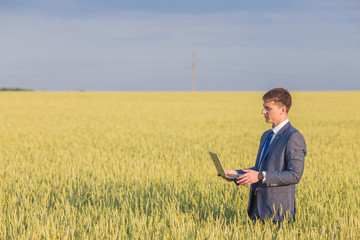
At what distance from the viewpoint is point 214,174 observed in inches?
248

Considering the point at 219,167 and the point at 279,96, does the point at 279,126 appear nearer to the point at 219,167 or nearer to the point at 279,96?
the point at 279,96

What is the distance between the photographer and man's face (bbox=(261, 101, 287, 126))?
306cm

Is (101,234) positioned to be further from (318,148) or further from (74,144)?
(318,148)

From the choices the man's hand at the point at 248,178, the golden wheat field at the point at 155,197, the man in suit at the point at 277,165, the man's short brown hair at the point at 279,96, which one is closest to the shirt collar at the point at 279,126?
the man in suit at the point at 277,165

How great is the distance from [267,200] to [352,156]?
232 inches

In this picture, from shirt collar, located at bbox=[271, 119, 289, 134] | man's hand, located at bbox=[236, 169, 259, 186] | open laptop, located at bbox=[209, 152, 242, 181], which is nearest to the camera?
open laptop, located at bbox=[209, 152, 242, 181]

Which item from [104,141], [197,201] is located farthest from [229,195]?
[104,141]

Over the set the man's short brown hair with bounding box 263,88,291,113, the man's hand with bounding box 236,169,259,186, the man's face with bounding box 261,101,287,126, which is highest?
the man's short brown hair with bounding box 263,88,291,113

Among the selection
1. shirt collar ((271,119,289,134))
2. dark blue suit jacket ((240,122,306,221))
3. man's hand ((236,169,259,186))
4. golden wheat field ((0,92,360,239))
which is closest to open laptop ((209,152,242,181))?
man's hand ((236,169,259,186))

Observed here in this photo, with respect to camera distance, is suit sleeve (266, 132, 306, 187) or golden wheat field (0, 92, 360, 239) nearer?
suit sleeve (266, 132, 306, 187)

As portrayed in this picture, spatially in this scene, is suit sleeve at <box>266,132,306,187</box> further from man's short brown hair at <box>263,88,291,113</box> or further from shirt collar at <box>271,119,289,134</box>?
man's short brown hair at <box>263,88,291,113</box>

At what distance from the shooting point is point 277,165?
3.10 metres

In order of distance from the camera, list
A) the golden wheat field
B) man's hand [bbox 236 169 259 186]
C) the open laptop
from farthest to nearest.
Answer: the golden wheat field < man's hand [bbox 236 169 259 186] < the open laptop

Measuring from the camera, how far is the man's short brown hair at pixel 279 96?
3021mm
